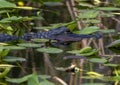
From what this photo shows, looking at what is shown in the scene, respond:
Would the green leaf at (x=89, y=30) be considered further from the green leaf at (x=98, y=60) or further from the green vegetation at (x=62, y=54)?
the green leaf at (x=98, y=60)

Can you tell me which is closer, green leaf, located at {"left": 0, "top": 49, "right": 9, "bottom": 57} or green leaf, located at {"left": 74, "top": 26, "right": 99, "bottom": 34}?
green leaf, located at {"left": 0, "top": 49, "right": 9, "bottom": 57}

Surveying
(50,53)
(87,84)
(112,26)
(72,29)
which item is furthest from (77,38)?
(87,84)

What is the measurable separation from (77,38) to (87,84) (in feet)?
1.55

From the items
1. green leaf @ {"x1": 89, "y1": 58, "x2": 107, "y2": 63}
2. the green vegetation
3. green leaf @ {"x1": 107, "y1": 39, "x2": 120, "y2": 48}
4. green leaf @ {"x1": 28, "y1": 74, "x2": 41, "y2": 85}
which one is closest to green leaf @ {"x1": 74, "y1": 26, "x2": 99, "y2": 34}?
the green vegetation

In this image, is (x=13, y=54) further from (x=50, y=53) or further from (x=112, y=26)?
(x=112, y=26)

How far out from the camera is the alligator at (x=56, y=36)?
158 cm

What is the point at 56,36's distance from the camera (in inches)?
63.7

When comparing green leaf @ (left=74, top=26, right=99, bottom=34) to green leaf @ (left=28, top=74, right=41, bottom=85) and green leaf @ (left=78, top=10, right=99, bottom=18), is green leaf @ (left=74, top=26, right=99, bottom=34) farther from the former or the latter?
green leaf @ (left=28, top=74, right=41, bottom=85)

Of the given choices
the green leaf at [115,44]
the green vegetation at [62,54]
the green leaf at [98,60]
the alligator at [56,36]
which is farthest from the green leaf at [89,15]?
the green leaf at [98,60]

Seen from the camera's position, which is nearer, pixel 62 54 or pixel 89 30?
pixel 62 54

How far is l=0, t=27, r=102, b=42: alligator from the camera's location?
1.58 m

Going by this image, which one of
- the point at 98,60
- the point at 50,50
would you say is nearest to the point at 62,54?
the point at 50,50

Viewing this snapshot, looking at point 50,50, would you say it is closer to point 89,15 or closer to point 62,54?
point 62,54

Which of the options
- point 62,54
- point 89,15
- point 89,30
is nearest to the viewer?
point 62,54
